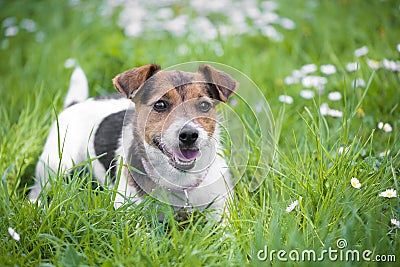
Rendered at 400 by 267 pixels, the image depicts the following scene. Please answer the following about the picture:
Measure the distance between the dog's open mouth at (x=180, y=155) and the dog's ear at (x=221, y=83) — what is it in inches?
16.9

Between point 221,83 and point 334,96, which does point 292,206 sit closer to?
point 221,83

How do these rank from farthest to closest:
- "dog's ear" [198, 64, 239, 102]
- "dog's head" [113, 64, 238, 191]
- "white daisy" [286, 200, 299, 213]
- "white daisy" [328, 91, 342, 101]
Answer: "white daisy" [328, 91, 342, 101] → "dog's ear" [198, 64, 239, 102] → "dog's head" [113, 64, 238, 191] → "white daisy" [286, 200, 299, 213]

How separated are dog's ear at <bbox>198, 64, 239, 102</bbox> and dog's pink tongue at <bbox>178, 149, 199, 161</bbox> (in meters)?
0.42

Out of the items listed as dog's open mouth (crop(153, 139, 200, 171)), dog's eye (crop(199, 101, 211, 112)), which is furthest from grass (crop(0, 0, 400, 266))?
dog's eye (crop(199, 101, 211, 112))

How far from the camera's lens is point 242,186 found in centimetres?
323

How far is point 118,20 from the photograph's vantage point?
21.4ft

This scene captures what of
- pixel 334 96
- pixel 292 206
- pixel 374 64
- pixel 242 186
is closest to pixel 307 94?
pixel 334 96

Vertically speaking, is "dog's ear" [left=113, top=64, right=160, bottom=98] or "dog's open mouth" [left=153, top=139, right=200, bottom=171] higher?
"dog's ear" [left=113, top=64, right=160, bottom=98]

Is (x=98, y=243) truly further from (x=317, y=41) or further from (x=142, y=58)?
(x=317, y=41)

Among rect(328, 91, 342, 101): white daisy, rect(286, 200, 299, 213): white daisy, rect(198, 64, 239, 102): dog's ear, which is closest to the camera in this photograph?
rect(286, 200, 299, 213): white daisy

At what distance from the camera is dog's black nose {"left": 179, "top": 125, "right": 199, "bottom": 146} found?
276 centimetres

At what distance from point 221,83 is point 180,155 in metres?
0.56

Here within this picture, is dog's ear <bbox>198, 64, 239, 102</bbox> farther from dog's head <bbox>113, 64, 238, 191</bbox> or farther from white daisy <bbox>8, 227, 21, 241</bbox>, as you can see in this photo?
white daisy <bbox>8, 227, 21, 241</bbox>

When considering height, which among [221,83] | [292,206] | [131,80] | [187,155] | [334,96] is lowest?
[334,96]
